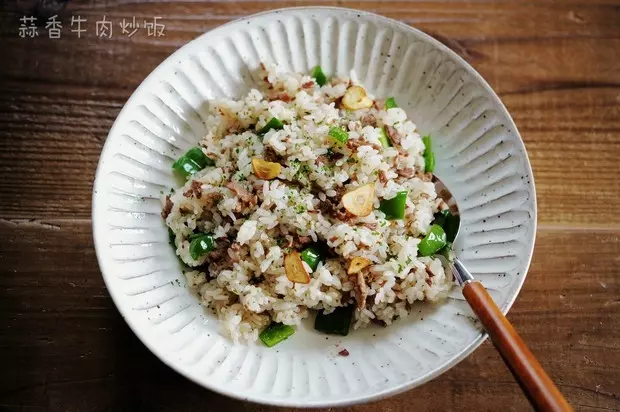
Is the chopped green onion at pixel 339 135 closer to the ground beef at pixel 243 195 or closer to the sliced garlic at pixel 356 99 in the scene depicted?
the sliced garlic at pixel 356 99

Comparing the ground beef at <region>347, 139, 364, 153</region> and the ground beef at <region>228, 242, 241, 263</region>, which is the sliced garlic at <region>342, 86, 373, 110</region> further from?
the ground beef at <region>228, 242, 241, 263</region>

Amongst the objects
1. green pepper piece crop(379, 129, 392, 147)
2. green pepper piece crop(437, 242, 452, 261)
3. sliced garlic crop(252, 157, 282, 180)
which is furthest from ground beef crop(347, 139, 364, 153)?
green pepper piece crop(437, 242, 452, 261)

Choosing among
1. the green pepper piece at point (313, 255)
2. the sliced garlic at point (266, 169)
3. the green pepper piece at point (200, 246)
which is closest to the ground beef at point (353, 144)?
the sliced garlic at point (266, 169)

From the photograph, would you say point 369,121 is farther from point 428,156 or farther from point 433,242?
point 433,242

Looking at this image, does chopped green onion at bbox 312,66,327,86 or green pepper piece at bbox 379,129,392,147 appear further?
chopped green onion at bbox 312,66,327,86

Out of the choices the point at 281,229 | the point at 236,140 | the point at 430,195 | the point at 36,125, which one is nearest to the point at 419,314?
the point at 430,195

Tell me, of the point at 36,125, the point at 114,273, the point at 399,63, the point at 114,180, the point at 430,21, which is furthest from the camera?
the point at 430,21

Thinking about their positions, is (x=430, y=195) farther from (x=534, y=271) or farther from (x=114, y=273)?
(x=114, y=273)
